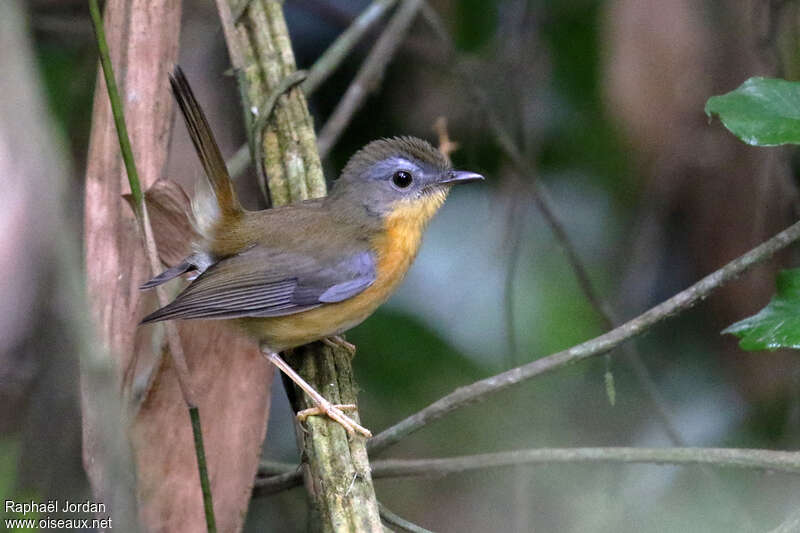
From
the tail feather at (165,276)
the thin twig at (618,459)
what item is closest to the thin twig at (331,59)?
the tail feather at (165,276)

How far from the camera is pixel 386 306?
170 inches

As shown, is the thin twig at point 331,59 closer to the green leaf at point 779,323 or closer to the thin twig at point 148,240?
the thin twig at point 148,240

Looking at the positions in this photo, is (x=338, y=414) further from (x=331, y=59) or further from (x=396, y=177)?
(x=331, y=59)

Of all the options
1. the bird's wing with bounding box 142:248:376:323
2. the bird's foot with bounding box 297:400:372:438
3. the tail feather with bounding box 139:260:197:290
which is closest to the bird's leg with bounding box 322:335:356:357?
the bird's wing with bounding box 142:248:376:323

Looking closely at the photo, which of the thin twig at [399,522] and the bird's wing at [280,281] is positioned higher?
the bird's wing at [280,281]

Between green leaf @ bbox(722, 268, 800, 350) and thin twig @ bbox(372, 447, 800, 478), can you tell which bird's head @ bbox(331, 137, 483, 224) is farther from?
green leaf @ bbox(722, 268, 800, 350)

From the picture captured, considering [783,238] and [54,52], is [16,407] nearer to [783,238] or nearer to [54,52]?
[54,52]

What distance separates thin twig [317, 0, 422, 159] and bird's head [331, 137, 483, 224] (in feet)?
0.86

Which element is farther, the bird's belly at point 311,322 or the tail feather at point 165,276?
the bird's belly at point 311,322

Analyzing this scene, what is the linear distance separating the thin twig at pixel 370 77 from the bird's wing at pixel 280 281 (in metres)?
0.61

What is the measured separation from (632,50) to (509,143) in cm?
83

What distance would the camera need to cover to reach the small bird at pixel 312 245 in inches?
122

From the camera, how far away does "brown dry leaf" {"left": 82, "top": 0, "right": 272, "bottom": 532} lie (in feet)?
8.82

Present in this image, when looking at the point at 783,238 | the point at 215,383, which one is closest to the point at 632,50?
the point at 783,238
